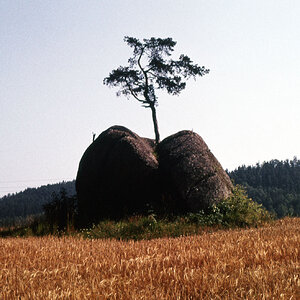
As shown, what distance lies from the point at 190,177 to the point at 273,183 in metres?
123

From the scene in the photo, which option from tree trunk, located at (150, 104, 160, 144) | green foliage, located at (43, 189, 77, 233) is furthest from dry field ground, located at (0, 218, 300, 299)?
tree trunk, located at (150, 104, 160, 144)

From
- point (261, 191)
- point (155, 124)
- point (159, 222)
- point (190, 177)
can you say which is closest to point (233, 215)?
point (190, 177)

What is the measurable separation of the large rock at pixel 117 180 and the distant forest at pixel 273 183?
96510mm

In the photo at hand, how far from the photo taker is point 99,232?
12.3m

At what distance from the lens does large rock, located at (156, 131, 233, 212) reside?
48.8ft

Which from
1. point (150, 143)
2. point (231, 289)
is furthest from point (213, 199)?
point (231, 289)

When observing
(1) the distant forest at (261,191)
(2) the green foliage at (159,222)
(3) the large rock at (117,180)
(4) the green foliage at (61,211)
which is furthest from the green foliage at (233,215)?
(1) the distant forest at (261,191)

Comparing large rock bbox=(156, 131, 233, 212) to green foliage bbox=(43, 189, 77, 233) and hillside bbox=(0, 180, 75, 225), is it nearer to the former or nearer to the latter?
green foliage bbox=(43, 189, 77, 233)

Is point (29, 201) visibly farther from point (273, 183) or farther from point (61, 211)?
point (61, 211)

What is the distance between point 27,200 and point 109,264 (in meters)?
138

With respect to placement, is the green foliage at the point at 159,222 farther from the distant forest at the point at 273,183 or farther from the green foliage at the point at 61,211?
the distant forest at the point at 273,183

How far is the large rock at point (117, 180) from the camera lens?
15.7 m

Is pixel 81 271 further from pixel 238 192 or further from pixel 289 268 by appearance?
pixel 238 192

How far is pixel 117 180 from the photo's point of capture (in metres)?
16.2
